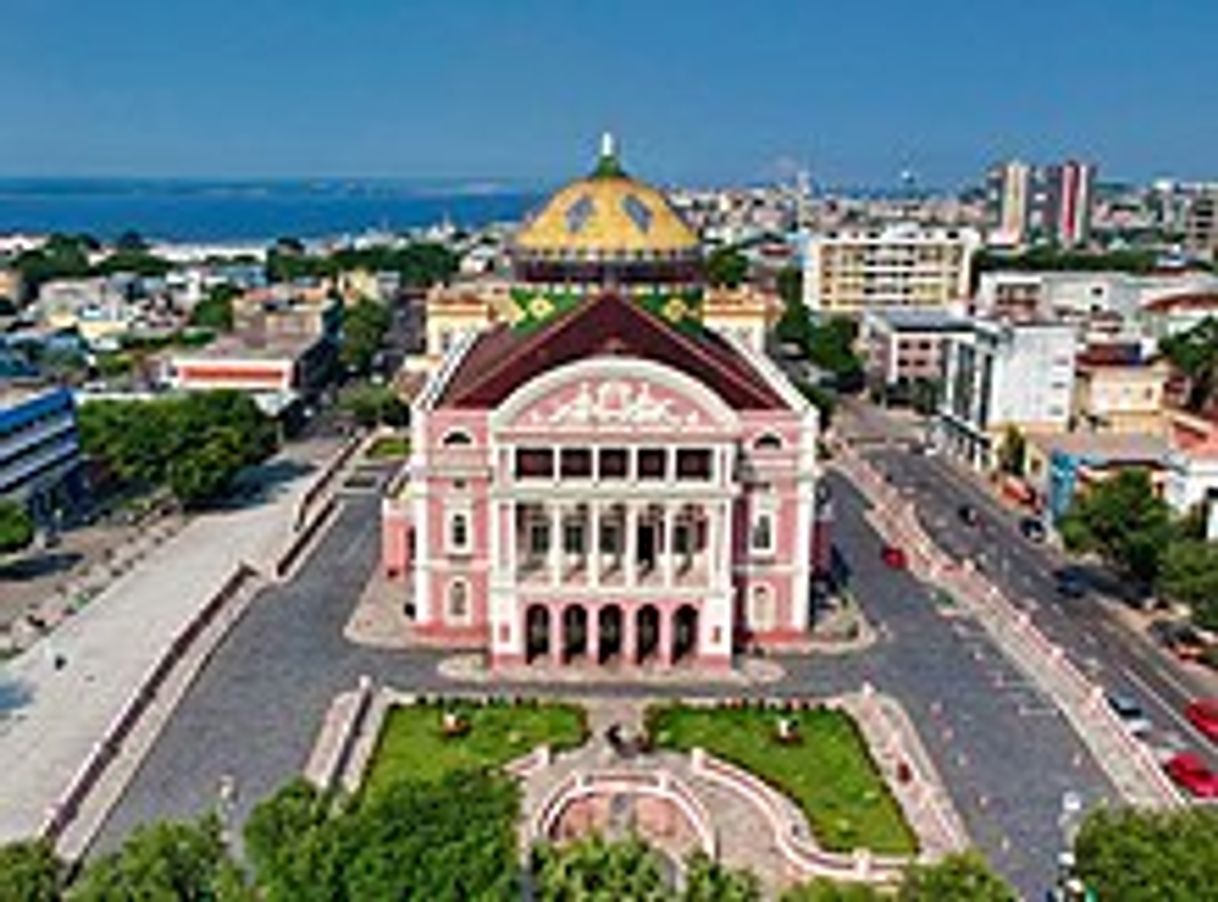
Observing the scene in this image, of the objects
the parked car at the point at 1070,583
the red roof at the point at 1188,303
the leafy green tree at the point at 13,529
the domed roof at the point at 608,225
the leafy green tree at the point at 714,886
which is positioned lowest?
the parked car at the point at 1070,583

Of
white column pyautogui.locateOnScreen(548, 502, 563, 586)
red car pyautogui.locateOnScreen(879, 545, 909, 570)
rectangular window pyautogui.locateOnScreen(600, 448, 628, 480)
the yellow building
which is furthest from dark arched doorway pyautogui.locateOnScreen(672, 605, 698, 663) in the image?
the yellow building

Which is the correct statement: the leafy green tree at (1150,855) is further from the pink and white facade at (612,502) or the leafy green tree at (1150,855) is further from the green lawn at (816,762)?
the pink and white facade at (612,502)

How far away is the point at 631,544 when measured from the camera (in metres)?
56.8

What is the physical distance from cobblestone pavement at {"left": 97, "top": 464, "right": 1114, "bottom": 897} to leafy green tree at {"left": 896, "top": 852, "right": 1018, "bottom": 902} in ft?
37.7

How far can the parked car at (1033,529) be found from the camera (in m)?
81.8

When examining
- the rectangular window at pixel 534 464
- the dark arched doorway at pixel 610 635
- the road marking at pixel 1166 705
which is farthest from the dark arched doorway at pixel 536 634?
the road marking at pixel 1166 705

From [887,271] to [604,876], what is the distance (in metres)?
144

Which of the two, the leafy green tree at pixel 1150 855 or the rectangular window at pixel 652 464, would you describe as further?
the rectangular window at pixel 652 464

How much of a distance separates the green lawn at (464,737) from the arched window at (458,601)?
8845mm

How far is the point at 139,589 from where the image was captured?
224 feet

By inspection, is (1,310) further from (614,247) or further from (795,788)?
(795,788)

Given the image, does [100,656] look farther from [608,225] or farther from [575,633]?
[608,225]

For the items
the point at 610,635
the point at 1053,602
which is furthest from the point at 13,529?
the point at 1053,602

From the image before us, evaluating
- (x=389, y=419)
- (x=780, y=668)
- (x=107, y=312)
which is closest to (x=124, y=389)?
(x=389, y=419)
